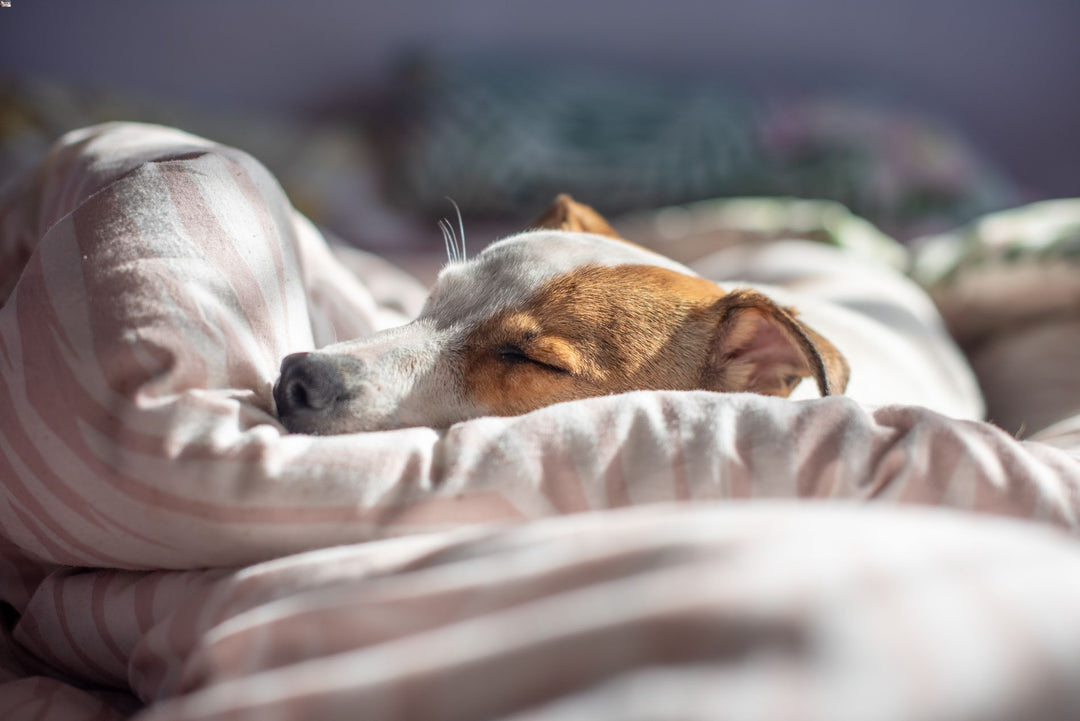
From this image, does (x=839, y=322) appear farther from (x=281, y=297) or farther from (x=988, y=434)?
(x=281, y=297)

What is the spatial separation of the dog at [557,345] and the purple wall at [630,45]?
2716 mm

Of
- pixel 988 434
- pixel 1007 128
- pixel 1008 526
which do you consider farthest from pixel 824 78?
pixel 1008 526

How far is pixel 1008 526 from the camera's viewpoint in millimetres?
521

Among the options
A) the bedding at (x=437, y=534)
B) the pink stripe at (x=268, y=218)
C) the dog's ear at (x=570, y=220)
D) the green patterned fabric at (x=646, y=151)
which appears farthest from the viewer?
the green patterned fabric at (x=646, y=151)

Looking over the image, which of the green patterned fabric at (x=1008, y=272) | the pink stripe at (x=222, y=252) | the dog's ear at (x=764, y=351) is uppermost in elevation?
the pink stripe at (x=222, y=252)

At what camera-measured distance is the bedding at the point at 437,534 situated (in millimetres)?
427

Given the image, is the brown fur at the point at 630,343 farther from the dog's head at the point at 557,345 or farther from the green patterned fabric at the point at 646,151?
the green patterned fabric at the point at 646,151

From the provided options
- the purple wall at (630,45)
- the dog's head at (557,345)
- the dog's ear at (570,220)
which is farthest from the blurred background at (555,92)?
the dog's head at (557,345)

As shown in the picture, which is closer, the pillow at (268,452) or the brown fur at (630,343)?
the pillow at (268,452)

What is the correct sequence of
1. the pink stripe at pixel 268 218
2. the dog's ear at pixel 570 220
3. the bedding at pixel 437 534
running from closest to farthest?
the bedding at pixel 437 534, the pink stripe at pixel 268 218, the dog's ear at pixel 570 220

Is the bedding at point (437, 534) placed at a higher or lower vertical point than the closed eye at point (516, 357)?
higher

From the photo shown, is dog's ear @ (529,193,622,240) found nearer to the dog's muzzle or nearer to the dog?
the dog

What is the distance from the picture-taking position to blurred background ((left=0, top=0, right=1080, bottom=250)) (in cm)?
314

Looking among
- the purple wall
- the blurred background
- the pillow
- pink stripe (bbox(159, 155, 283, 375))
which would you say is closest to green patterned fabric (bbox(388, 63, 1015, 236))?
the blurred background
